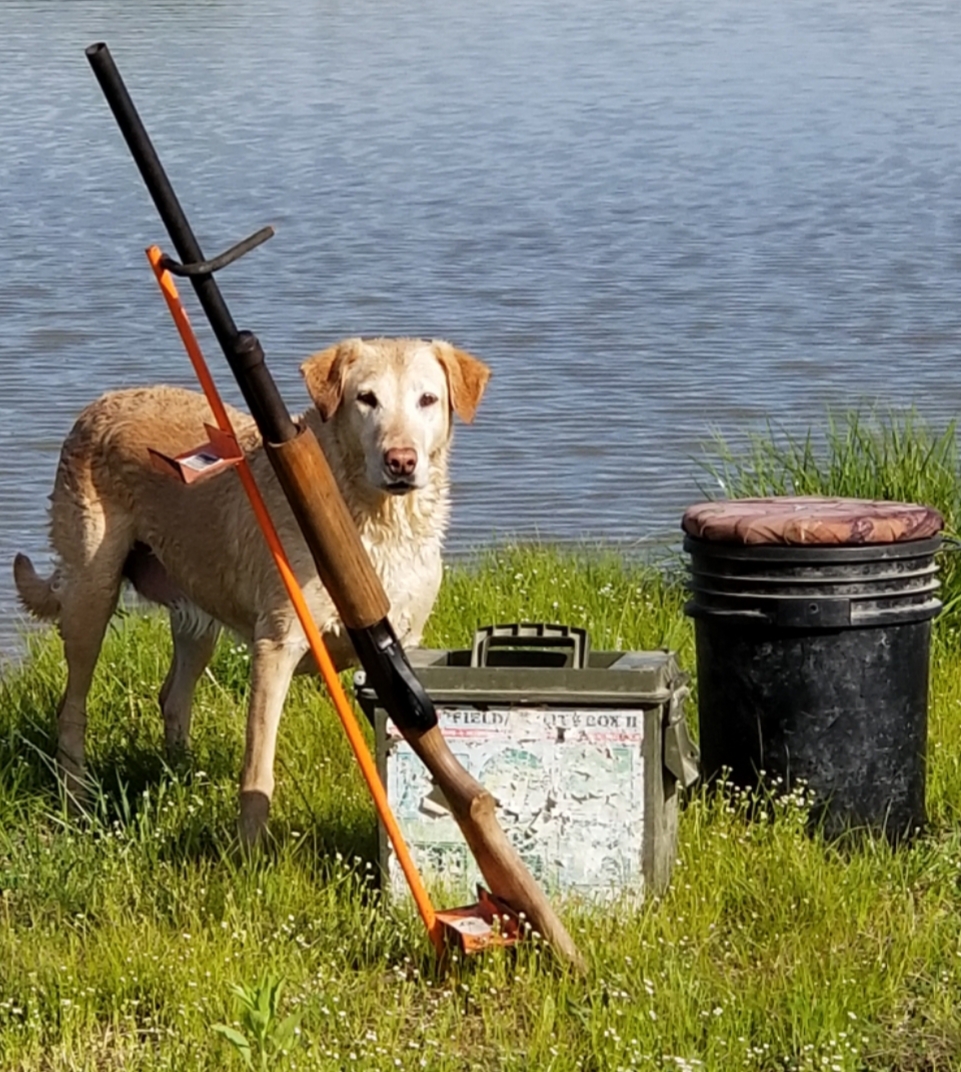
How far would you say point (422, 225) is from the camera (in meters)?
18.2

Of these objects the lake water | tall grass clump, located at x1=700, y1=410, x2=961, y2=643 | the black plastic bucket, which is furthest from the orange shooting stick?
the lake water

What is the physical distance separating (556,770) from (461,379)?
47.5 inches

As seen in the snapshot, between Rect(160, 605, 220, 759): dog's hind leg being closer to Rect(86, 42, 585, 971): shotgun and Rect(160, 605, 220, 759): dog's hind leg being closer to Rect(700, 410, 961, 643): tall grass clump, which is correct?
Rect(86, 42, 585, 971): shotgun

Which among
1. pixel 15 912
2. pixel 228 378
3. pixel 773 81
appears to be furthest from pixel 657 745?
pixel 773 81

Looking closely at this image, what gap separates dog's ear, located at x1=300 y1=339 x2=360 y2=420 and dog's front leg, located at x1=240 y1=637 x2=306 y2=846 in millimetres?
636

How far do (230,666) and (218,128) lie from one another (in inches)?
660

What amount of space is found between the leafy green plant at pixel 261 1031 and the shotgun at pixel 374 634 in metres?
0.58

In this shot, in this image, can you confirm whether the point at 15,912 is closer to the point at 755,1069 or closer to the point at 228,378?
the point at 755,1069

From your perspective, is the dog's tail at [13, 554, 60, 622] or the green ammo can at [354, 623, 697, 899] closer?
the green ammo can at [354, 623, 697, 899]

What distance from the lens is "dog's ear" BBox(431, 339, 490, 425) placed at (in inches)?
245

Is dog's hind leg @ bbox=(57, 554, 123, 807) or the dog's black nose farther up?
the dog's black nose

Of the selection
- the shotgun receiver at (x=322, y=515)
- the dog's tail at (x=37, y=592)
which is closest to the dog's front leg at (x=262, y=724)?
the shotgun receiver at (x=322, y=515)

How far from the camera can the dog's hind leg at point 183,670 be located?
23.3ft

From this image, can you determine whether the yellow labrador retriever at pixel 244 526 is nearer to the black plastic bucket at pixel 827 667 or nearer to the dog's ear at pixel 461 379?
the dog's ear at pixel 461 379
